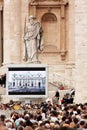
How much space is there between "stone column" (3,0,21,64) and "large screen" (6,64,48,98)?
15208mm

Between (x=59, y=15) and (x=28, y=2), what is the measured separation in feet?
7.75

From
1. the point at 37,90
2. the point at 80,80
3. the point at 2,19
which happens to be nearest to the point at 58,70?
the point at 2,19

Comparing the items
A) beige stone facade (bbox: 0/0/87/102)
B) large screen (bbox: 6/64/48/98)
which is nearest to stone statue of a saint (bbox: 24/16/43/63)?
large screen (bbox: 6/64/48/98)

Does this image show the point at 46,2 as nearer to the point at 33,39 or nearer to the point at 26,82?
the point at 33,39

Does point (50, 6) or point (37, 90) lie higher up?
point (50, 6)

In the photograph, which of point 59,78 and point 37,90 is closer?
point 37,90

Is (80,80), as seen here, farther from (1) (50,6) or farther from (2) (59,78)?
(1) (50,6)

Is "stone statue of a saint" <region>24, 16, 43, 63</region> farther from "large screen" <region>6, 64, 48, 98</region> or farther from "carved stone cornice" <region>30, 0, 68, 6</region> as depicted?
"carved stone cornice" <region>30, 0, 68, 6</region>

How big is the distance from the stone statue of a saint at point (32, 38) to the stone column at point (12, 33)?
10.7 m

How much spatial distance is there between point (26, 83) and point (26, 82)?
1.9 inches

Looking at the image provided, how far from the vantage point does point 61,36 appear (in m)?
48.6

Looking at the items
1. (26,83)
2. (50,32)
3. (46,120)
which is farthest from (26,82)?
(50,32)

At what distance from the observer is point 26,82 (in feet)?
103

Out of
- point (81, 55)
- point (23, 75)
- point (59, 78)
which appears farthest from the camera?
point (59, 78)
